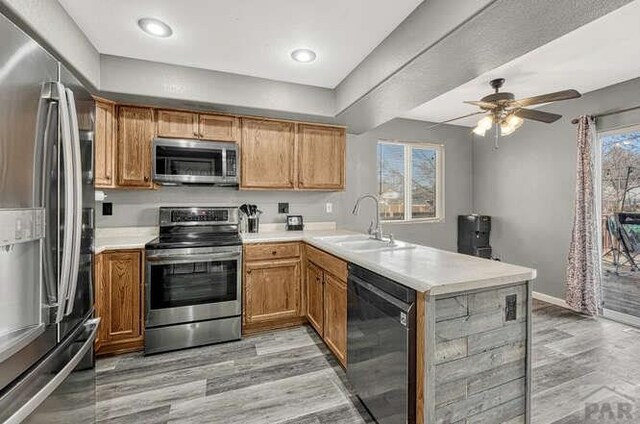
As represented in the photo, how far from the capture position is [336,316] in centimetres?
228

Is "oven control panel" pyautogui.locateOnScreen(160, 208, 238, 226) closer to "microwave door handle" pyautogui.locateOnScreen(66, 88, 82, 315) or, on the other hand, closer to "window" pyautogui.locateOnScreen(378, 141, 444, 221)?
"microwave door handle" pyautogui.locateOnScreen(66, 88, 82, 315)

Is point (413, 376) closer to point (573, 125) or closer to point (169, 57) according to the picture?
point (169, 57)

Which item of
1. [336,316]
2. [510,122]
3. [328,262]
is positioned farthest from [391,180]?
[336,316]

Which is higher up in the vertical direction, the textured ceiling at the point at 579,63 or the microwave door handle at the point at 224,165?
the textured ceiling at the point at 579,63

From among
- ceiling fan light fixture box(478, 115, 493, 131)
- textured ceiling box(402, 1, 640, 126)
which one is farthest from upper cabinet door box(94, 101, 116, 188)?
ceiling fan light fixture box(478, 115, 493, 131)

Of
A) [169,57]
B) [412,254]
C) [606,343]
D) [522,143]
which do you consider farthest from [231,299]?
[522,143]

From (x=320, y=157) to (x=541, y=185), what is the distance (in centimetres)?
306

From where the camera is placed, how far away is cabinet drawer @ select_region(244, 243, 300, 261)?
9.29 feet

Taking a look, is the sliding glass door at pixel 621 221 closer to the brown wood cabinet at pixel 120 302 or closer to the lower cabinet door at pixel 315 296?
the lower cabinet door at pixel 315 296

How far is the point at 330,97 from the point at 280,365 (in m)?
2.72

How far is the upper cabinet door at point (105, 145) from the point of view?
260 cm

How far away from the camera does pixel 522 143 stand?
417 cm

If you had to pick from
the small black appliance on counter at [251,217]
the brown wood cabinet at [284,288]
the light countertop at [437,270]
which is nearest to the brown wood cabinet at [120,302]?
the brown wood cabinet at [284,288]

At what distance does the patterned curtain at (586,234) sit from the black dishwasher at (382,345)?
3118mm
